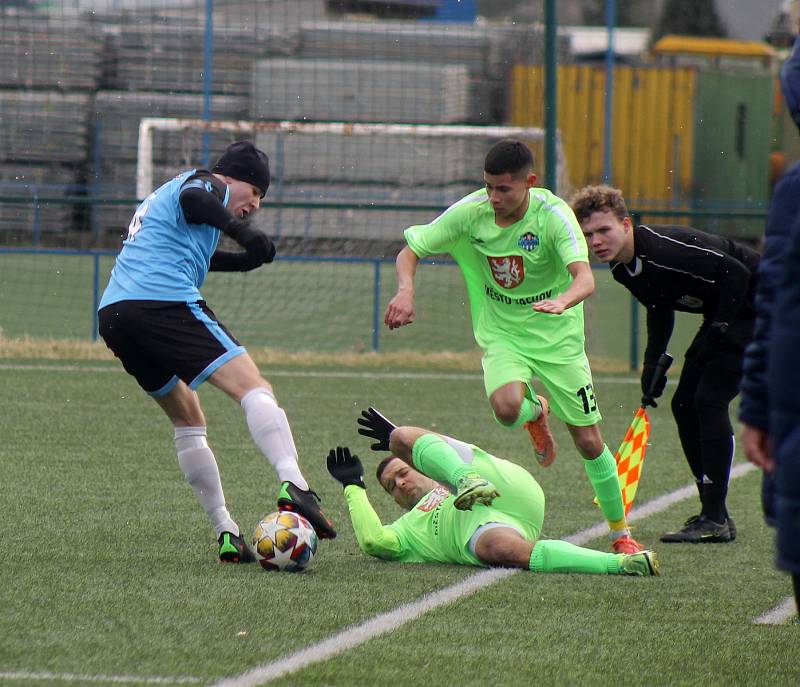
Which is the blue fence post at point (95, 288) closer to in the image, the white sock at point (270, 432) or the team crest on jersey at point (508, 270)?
the team crest on jersey at point (508, 270)

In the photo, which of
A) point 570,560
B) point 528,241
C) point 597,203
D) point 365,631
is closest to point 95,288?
point 528,241

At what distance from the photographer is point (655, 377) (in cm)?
681

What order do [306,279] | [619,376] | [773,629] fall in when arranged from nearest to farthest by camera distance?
[773,629], [619,376], [306,279]

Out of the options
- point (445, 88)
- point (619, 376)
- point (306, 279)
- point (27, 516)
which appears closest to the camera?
point (27, 516)

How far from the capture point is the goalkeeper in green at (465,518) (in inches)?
224

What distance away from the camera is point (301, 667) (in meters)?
4.17

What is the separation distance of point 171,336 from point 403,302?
1.10 metres

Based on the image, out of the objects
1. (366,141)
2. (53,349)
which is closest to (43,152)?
(366,141)

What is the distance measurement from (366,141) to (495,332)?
1292cm

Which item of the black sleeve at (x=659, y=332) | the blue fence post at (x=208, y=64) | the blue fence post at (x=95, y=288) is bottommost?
the blue fence post at (x=95, y=288)

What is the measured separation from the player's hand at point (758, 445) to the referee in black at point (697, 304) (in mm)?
3239

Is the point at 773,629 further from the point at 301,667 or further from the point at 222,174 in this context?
the point at 222,174

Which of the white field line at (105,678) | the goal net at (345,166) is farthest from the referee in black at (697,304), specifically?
the goal net at (345,166)

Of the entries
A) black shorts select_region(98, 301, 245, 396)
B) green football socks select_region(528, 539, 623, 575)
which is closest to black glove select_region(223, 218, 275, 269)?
black shorts select_region(98, 301, 245, 396)
